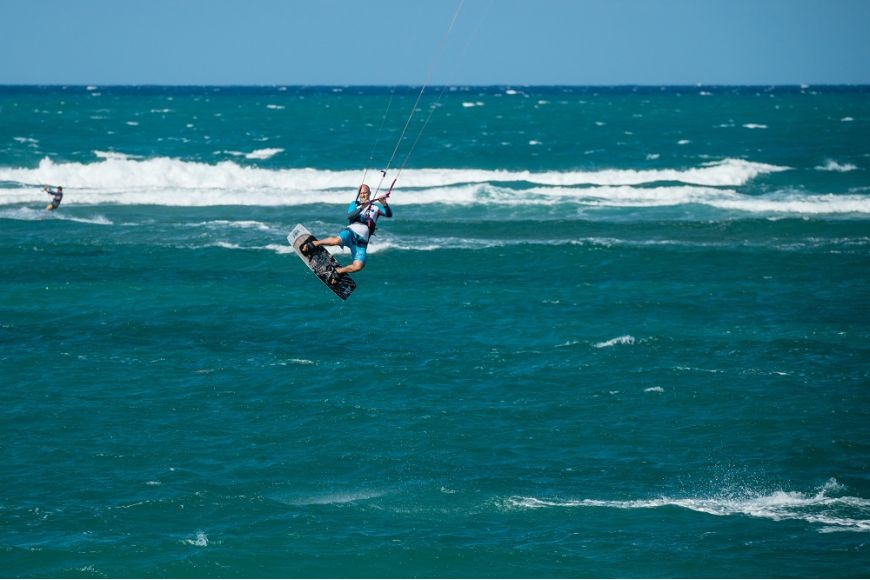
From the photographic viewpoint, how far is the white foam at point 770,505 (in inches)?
639

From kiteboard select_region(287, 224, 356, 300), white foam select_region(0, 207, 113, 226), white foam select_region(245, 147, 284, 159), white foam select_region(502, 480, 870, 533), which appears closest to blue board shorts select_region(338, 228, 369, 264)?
Result: kiteboard select_region(287, 224, 356, 300)

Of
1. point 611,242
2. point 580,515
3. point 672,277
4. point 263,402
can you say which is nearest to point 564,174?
point 611,242

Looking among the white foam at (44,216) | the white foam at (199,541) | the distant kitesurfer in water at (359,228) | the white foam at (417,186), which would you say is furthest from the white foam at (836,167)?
the white foam at (199,541)

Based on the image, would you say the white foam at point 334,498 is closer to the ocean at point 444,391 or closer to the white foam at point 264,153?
the ocean at point 444,391

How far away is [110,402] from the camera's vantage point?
20.8 metres

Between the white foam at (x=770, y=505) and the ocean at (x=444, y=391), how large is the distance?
1.9 inches

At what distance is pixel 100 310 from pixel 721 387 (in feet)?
50.2

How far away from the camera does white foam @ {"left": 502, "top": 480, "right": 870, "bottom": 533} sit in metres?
16.2

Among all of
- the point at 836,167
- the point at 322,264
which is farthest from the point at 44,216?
the point at 836,167

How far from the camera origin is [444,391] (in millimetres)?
21500

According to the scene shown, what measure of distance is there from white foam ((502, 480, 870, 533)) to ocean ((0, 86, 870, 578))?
0.05 m

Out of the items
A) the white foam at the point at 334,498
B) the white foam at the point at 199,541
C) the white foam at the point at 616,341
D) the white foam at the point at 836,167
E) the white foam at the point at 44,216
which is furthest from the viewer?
the white foam at the point at 836,167

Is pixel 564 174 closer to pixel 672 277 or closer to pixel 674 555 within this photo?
pixel 672 277

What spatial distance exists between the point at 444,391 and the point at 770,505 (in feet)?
23.0
